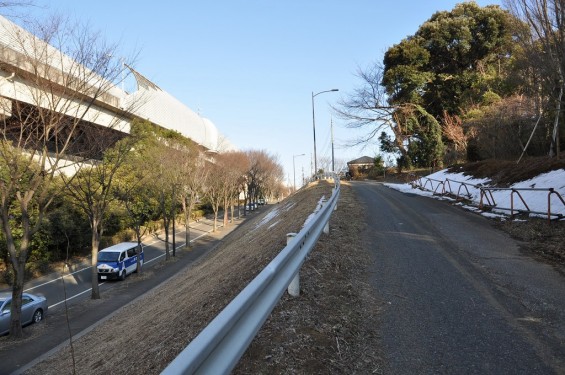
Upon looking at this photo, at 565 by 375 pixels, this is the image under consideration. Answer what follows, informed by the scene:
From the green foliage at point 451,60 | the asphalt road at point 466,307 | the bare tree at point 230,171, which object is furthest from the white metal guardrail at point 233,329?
the bare tree at point 230,171

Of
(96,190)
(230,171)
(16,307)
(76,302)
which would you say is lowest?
(76,302)

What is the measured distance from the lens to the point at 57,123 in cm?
1530

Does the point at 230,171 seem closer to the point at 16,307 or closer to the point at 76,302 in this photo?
the point at 76,302

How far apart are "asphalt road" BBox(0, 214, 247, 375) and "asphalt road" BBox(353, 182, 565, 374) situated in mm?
4404

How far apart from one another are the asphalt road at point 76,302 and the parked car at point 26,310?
367 mm

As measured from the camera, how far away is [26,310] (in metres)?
17.0

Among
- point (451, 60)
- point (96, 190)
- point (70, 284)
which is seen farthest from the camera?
point (451, 60)

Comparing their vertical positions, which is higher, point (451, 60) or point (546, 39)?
point (451, 60)

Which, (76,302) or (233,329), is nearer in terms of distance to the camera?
(233,329)

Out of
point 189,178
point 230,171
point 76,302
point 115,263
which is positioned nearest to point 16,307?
point 76,302

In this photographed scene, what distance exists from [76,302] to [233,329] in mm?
22161

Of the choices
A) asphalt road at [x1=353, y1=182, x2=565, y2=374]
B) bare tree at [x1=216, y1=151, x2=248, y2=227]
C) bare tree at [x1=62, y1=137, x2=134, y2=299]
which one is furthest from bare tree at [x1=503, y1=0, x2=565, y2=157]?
bare tree at [x1=216, y1=151, x2=248, y2=227]

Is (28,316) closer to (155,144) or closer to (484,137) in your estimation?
(155,144)

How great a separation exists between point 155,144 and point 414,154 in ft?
87.0
